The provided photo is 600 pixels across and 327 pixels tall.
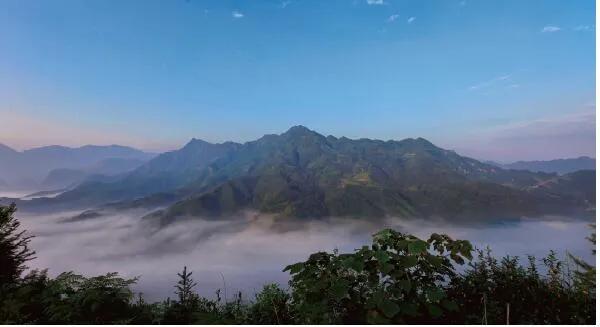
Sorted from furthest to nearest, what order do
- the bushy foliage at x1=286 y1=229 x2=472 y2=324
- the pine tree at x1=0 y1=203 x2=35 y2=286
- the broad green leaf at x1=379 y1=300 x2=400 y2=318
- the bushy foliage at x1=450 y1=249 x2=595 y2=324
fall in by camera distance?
the pine tree at x1=0 y1=203 x2=35 y2=286 → the bushy foliage at x1=450 y1=249 x2=595 y2=324 → the bushy foliage at x1=286 y1=229 x2=472 y2=324 → the broad green leaf at x1=379 y1=300 x2=400 y2=318

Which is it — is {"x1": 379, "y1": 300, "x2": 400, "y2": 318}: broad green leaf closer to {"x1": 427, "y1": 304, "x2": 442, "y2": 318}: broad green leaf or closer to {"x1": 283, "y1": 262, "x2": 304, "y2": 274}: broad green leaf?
{"x1": 427, "y1": 304, "x2": 442, "y2": 318}: broad green leaf

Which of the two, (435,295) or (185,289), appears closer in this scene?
(435,295)

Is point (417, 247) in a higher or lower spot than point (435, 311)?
higher

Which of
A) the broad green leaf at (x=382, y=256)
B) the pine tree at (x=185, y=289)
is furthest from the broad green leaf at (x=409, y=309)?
the pine tree at (x=185, y=289)

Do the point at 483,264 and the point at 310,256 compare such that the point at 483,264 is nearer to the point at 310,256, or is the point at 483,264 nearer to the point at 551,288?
the point at 551,288

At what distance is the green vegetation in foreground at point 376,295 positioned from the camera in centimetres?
209

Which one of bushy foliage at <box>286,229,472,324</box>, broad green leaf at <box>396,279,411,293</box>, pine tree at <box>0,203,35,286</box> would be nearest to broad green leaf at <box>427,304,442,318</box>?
bushy foliage at <box>286,229,472,324</box>

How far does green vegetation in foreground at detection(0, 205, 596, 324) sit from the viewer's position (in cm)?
209

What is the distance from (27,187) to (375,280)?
190 m

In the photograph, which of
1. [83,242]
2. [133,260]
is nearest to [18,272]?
[133,260]

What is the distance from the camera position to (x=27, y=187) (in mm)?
149500

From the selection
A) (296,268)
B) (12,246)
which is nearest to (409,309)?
(296,268)

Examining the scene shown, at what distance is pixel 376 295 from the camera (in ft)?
6.55

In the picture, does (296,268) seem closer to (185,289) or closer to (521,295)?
(185,289)
